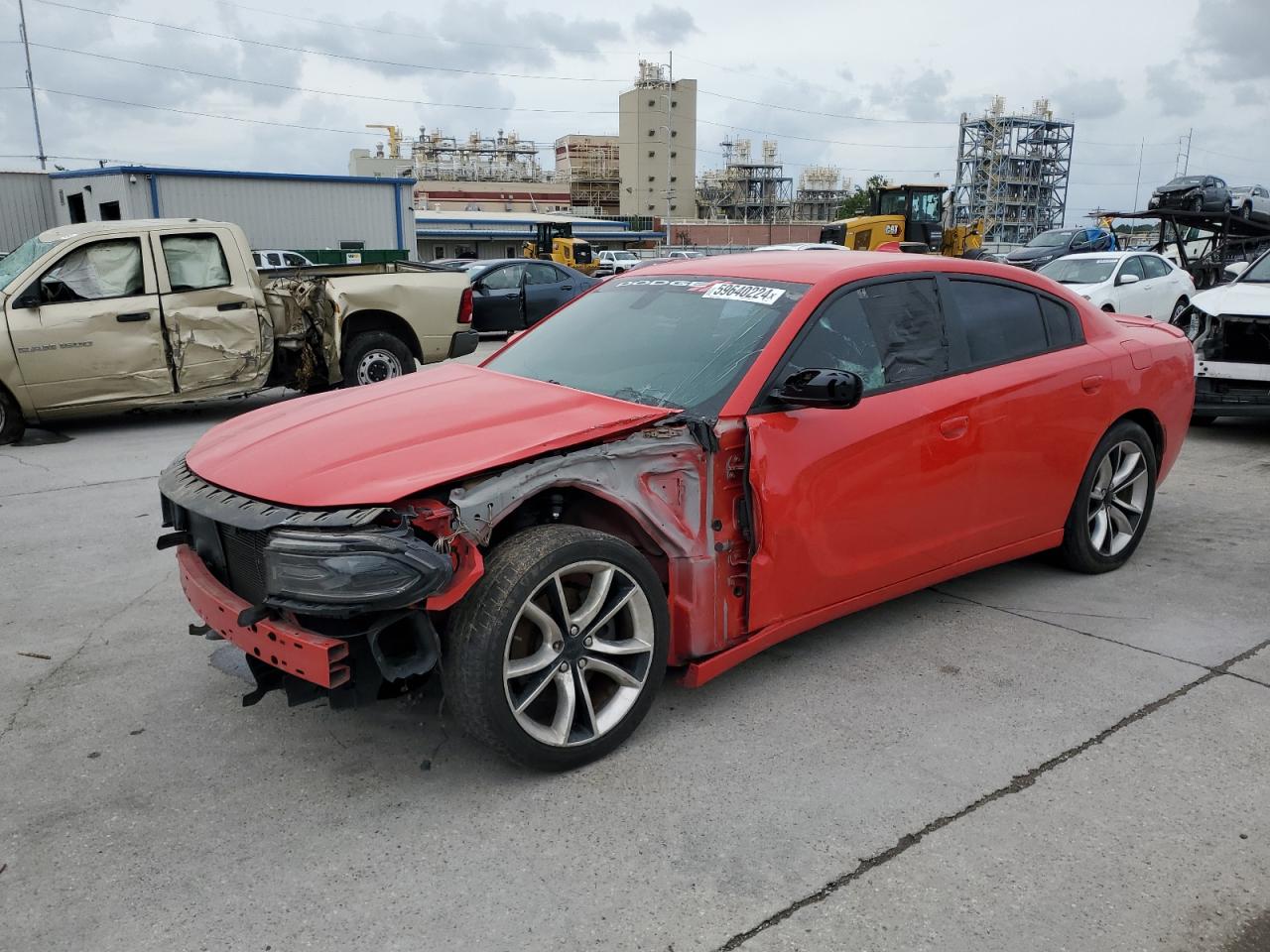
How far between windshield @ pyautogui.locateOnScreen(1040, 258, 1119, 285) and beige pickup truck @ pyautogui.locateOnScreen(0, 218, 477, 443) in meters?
10.4

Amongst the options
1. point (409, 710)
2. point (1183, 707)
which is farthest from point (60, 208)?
point (1183, 707)

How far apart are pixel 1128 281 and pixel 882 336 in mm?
12793

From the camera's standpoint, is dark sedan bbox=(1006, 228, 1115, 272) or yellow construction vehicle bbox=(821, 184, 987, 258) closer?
dark sedan bbox=(1006, 228, 1115, 272)

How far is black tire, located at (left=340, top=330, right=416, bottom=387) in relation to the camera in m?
10.2

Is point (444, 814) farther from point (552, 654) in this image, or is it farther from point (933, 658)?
point (933, 658)

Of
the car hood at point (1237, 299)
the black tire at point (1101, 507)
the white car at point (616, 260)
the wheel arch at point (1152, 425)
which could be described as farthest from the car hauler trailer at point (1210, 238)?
the white car at point (616, 260)

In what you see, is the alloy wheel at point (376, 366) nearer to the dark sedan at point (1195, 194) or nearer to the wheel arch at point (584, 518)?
the wheel arch at point (584, 518)

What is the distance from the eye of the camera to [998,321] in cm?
434

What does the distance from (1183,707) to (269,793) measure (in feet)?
10.5

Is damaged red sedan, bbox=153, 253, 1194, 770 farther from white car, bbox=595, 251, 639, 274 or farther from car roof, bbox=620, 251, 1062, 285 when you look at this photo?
white car, bbox=595, 251, 639, 274

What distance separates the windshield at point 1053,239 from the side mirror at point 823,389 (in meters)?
28.9

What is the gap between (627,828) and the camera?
2.82 meters

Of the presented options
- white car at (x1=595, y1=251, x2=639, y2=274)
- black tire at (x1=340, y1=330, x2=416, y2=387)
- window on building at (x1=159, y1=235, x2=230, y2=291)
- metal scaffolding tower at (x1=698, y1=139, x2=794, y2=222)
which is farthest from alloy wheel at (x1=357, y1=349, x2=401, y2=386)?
metal scaffolding tower at (x1=698, y1=139, x2=794, y2=222)

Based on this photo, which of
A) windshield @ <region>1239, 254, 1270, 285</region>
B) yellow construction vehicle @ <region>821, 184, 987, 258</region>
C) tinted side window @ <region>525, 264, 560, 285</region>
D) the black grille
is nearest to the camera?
the black grille
